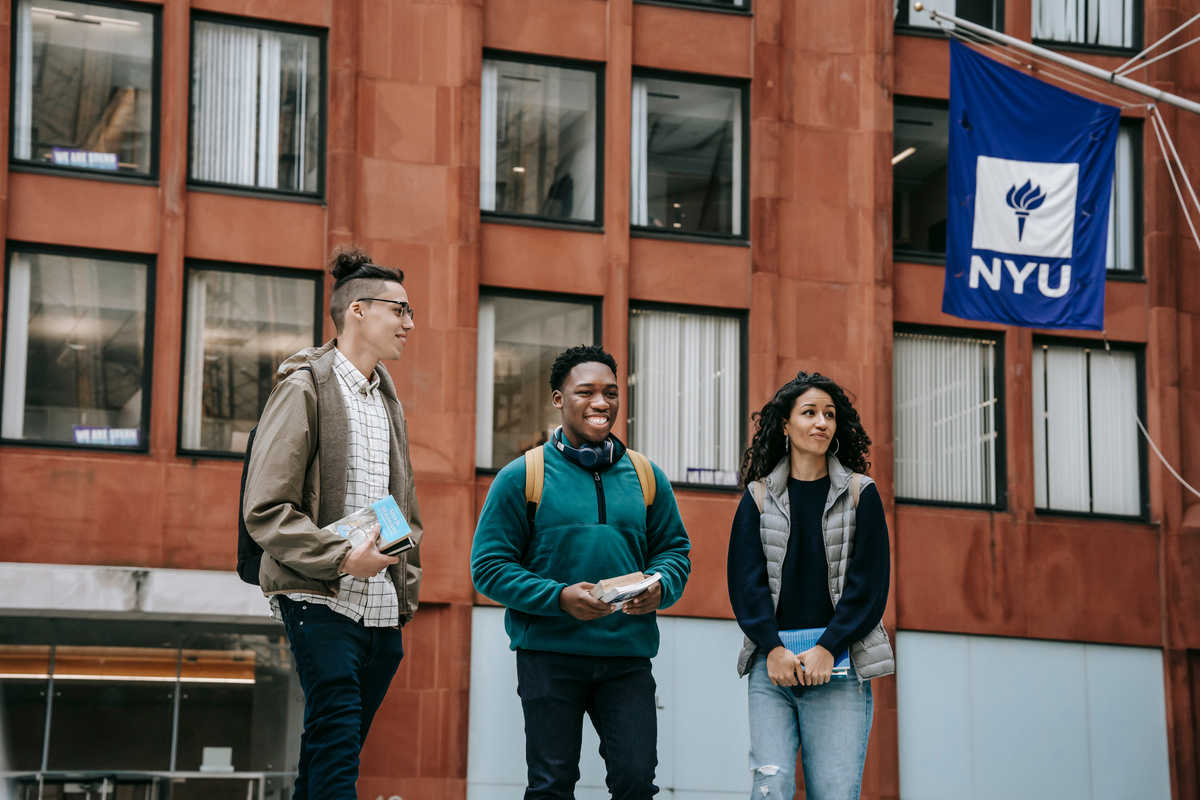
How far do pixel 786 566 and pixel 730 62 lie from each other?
13096mm

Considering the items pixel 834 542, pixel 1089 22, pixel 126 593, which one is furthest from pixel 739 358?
pixel 834 542

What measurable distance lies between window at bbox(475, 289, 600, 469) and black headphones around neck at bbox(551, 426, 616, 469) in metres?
11.1

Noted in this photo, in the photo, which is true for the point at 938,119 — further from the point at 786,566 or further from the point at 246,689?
the point at 786,566

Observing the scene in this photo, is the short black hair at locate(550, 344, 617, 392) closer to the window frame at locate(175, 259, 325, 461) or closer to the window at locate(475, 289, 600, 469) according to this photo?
the window frame at locate(175, 259, 325, 461)

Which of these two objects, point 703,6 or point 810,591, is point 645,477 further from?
point 703,6

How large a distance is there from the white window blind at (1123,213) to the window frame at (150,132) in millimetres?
12293

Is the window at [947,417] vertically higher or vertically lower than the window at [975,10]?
lower

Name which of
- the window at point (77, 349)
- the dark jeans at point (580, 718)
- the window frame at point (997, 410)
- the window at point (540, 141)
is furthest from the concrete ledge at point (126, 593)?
the dark jeans at point (580, 718)

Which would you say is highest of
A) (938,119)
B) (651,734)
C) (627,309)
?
(938,119)

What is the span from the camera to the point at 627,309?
1827 centimetres

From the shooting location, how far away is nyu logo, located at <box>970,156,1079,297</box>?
1576 centimetres

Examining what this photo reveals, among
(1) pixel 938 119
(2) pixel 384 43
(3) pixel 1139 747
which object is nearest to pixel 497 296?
(2) pixel 384 43

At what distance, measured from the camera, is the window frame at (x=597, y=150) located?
18.3 m

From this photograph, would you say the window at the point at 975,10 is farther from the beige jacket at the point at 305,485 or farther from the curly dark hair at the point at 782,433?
the beige jacket at the point at 305,485
